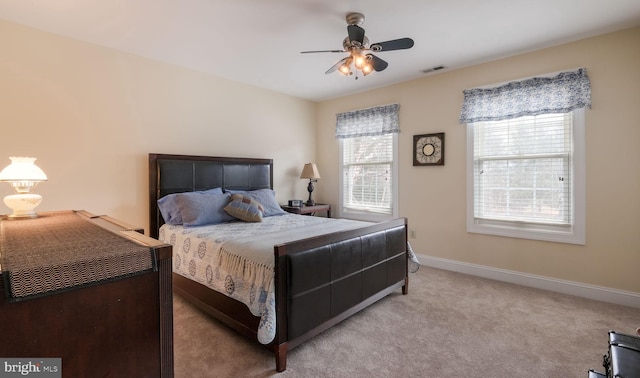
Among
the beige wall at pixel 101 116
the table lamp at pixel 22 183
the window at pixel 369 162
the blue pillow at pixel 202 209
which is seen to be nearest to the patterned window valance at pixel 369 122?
the window at pixel 369 162

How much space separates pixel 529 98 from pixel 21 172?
15.1 feet

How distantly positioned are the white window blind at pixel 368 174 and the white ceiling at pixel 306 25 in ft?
4.48

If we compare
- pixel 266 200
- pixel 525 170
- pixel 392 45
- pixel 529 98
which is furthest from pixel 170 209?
pixel 529 98

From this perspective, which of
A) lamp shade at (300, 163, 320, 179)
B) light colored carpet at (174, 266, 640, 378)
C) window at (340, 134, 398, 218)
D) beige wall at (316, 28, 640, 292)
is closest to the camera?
light colored carpet at (174, 266, 640, 378)

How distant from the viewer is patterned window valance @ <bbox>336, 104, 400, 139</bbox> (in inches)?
170

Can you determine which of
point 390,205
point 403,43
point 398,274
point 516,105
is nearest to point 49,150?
point 403,43

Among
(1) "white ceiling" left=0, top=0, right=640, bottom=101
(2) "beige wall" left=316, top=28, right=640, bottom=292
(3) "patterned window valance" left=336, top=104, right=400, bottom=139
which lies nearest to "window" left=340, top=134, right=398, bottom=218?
(3) "patterned window valance" left=336, top=104, right=400, bottom=139

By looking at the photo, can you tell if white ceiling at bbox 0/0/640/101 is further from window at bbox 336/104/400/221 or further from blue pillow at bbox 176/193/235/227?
blue pillow at bbox 176/193/235/227

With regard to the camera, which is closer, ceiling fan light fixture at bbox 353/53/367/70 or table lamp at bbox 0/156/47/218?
table lamp at bbox 0/156/47/218

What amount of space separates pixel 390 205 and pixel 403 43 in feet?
8.40

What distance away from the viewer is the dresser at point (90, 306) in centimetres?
78

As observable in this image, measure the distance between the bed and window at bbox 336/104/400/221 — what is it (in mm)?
1502

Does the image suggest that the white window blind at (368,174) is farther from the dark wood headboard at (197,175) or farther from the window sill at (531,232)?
the dark wood headboard at (197,175)

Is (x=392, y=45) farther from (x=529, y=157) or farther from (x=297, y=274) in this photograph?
(x=529, y=157)
